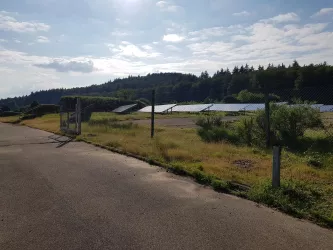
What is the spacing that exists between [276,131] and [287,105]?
4.18 ft

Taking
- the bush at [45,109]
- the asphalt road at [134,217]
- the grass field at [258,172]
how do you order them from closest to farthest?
the asphalt road at [134,217]
the grass field at [258,172]
the bush at [45,109]

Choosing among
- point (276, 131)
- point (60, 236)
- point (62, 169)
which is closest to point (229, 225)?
point (60, 236)

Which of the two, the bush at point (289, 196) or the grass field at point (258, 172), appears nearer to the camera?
the bush at point (289, 196)

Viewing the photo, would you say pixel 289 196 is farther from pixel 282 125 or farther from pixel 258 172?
pixel 282 125

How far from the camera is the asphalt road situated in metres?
4.15

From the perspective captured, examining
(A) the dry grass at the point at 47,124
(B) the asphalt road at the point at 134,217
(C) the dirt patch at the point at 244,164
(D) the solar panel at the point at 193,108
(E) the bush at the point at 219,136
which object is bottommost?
(A) the dry grass at the point at 47,124

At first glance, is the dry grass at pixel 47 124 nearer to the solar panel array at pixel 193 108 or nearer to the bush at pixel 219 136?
the bush at pixel 219 136

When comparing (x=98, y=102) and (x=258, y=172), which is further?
(x=98, y=102)

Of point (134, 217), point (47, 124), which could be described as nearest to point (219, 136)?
point (134, 217)

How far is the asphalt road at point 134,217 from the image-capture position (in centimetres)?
415

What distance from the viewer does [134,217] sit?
16.5ft

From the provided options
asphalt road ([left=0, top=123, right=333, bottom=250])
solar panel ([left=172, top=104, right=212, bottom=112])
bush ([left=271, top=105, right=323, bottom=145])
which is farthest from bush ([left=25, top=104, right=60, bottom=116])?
asphalt road ([left=0, top=123, right=333, bottom=250])

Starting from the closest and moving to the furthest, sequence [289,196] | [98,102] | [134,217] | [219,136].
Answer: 1. [134,217]
2. [289,196]
3. [219,136]
4. [98,102]

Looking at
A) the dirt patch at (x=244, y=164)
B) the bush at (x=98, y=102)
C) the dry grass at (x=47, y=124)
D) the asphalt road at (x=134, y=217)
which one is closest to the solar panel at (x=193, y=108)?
the bush at (x=98, y=102)
